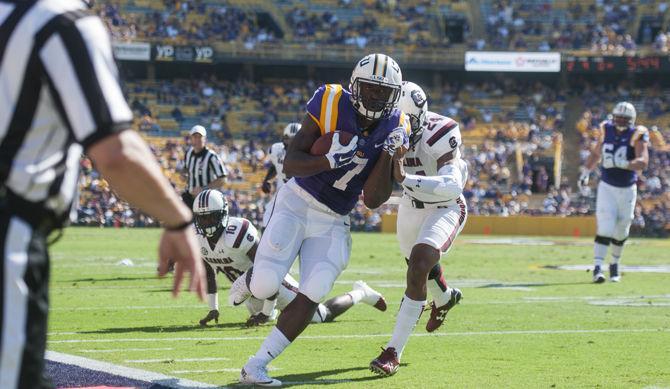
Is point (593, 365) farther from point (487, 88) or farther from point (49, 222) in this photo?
point (487, 88)

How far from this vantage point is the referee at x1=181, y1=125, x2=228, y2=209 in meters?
14.4

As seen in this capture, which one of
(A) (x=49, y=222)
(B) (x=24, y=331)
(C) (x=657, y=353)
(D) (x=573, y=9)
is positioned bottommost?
(D) (x=573, y=9)

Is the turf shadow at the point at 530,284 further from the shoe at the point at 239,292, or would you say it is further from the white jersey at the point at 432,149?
the white jersey at the point at 432,149

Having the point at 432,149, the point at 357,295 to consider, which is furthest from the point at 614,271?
the point at 432,149

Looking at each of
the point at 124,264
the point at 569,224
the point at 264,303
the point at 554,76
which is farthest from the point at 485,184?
the point at 264,303

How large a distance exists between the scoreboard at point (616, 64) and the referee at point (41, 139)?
3966cm

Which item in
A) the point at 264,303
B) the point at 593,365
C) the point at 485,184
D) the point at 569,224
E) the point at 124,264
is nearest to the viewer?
the point at 593,365

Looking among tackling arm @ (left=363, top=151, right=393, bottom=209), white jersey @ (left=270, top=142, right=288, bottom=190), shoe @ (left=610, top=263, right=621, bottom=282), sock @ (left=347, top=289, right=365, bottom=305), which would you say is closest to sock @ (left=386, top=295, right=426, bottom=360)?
tackling arm @ (left=363, top=151, right=393, bottom=209)

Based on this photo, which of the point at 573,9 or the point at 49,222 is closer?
the point at 49,222

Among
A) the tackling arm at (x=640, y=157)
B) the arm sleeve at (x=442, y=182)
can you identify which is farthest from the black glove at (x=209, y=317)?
the tackling arm at (x=640, y=157)

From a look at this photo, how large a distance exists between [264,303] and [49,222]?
6212mm

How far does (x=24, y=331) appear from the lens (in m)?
3.07

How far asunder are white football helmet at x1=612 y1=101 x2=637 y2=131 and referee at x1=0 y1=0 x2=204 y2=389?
1218cm

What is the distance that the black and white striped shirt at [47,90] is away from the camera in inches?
121
